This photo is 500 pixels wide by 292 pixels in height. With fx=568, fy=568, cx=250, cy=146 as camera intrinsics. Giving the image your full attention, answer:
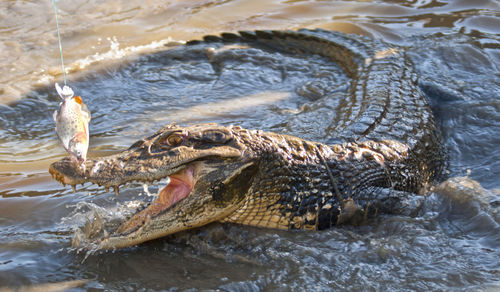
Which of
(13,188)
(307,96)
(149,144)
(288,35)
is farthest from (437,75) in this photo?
(13,188)

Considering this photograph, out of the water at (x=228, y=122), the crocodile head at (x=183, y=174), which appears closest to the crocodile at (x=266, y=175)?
the crocodile head at (x=183, y=174)

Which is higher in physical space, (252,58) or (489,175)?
(252,58)

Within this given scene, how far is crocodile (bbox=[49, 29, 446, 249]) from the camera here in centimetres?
323

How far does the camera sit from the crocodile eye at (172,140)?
3314mm

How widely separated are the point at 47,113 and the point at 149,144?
7.79 feet

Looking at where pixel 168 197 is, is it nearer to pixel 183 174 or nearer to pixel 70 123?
pixel 183 174

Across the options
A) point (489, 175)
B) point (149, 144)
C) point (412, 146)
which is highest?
point (149, 144)

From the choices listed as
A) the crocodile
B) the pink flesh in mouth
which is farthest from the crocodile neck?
the pink flesh in mouth

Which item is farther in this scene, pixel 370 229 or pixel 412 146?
pixel 412 146

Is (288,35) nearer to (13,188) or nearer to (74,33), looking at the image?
(74,33)

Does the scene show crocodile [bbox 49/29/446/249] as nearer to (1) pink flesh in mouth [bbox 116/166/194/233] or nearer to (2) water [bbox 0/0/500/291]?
(1) pink flesh in mouth [bbox 116/166/194/233]

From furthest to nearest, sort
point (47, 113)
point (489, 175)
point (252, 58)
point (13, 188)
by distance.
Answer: point (252, 58), point (47, 113), point (489, 175), point (13, 188)

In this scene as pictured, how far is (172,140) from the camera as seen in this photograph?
3316mm

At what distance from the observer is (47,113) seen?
528 centimetres
